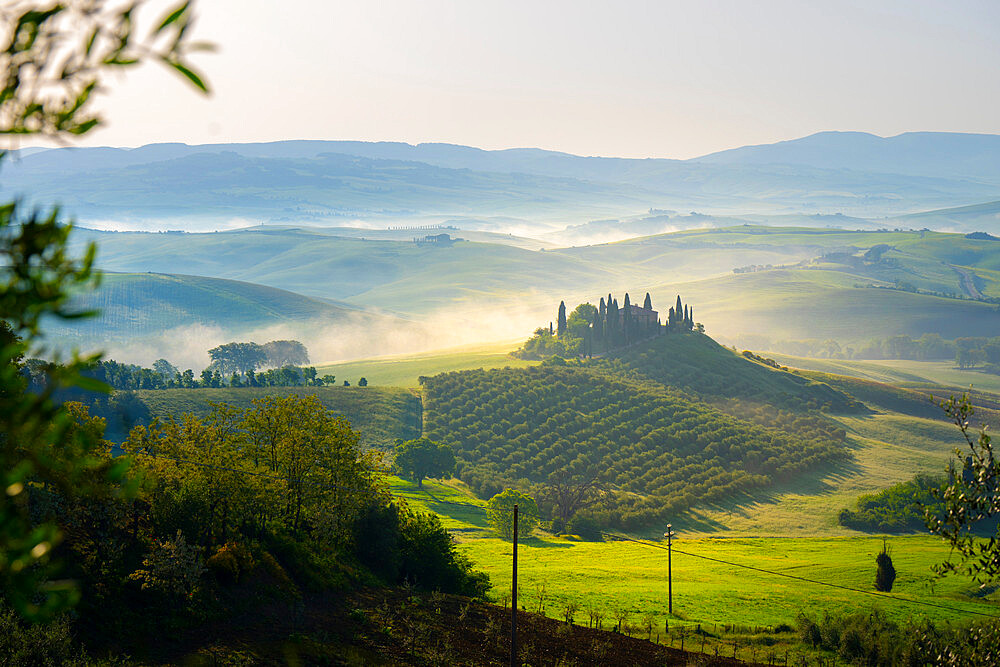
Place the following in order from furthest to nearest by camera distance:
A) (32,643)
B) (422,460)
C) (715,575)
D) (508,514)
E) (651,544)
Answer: (422,460), (651,544), (508,514), (715,575), (32,643)

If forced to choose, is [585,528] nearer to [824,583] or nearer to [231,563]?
[824,583]

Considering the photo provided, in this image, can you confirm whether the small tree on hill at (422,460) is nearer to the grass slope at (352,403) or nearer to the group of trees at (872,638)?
the grass slope at (352,403)

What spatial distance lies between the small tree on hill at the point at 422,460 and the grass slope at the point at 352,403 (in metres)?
12.5

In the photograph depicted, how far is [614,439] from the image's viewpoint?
529 feet

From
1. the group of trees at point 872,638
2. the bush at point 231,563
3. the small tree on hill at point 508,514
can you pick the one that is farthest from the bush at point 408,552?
the small tree on hill at point 508,514

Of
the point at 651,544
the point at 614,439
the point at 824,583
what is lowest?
the point at 651,544

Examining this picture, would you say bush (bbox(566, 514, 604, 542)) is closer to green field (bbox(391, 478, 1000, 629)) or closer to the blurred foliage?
green field (bbox(391, 478, 1000, 629))

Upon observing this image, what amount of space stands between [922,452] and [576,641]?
16568 centimetres

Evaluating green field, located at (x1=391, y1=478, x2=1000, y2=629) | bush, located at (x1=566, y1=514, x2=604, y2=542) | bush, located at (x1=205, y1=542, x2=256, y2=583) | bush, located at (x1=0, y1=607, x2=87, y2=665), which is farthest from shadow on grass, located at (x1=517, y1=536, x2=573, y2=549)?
bush, located at (x1=0, y1=607, x2=87, y2=665)

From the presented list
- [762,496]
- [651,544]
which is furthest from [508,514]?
[762,496]

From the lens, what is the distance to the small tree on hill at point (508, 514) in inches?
4237

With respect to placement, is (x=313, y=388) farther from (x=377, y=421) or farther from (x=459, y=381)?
(x=459, y=381)

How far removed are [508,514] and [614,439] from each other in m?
58.4

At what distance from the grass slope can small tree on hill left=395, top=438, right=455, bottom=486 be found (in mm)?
12517
